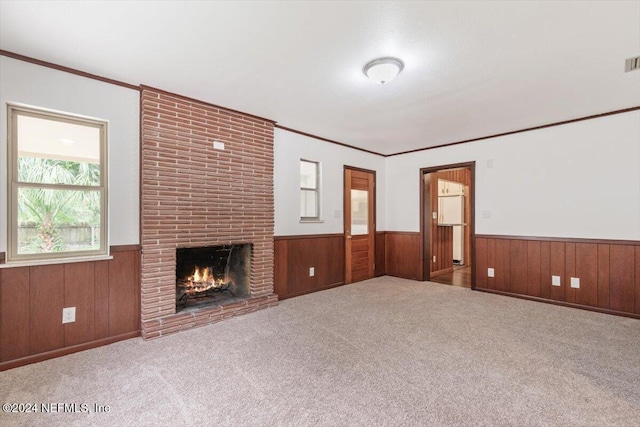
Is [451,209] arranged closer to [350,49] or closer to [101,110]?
[350,49]

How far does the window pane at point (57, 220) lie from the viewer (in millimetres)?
2586

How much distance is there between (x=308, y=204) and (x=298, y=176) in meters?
0.55

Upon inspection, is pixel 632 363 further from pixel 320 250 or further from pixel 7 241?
pixel 7 241

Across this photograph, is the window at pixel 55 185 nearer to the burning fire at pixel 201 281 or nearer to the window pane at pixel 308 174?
the burning fire at pixel 201 281

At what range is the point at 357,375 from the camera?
7.48 feet

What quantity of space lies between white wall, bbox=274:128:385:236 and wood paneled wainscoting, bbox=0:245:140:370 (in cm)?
198

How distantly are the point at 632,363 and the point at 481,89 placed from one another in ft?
9.03

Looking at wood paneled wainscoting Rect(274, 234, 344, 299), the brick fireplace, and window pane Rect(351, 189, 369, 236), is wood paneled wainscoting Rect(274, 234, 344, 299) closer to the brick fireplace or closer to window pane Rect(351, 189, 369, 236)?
the brick fireplace

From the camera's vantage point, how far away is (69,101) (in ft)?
9.04

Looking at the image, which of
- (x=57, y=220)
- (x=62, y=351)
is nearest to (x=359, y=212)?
(x=57, y=220)

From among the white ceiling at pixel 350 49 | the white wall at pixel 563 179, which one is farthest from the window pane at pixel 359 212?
the white ceiling at pixel 350 49

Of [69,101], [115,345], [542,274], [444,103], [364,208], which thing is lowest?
[115,345]

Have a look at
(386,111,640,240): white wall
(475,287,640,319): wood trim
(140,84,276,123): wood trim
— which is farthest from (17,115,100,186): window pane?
(475,287,640,319): wood trim

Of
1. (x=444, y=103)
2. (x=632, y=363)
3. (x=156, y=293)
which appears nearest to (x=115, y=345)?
(x=156, y=293)
